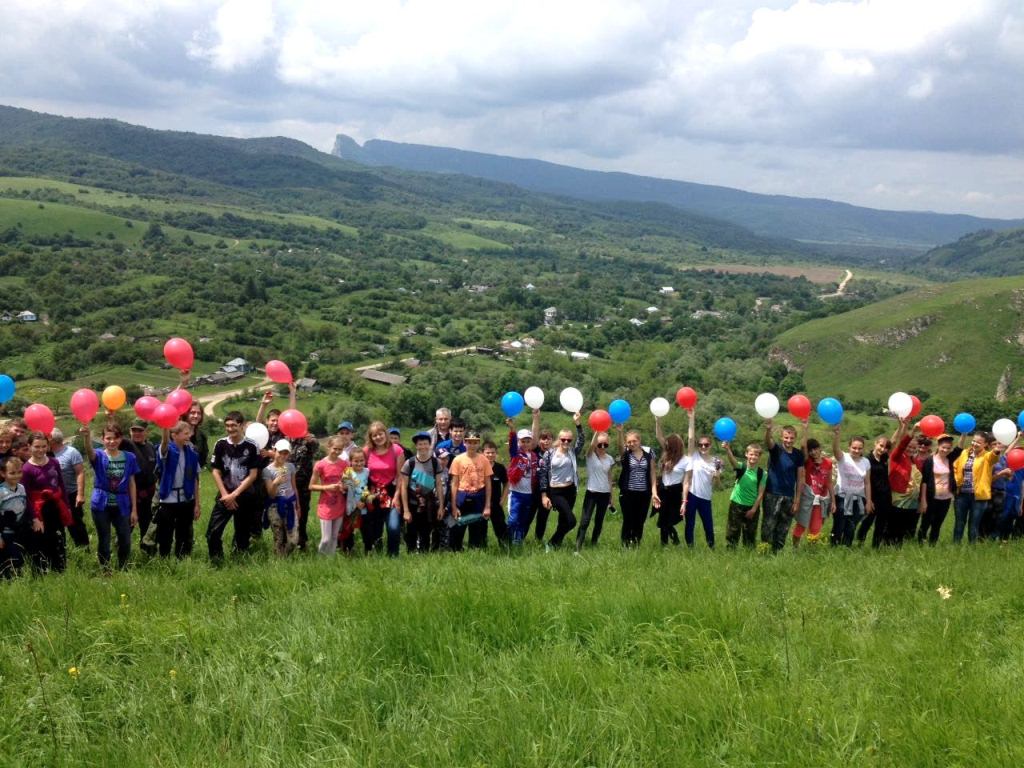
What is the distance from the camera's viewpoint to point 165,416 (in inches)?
292

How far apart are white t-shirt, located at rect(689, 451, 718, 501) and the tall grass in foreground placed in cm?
282

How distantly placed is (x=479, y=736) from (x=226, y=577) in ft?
10.8

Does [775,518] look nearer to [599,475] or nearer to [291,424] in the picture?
[599,475]

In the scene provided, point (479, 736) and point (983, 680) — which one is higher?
point (983, 680)

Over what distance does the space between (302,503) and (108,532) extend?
203 cm

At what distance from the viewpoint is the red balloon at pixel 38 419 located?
7.63 m

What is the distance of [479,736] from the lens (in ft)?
11.0

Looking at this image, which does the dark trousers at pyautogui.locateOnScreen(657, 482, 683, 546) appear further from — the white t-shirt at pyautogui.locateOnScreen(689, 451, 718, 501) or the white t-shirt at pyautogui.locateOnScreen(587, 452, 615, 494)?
the white t-shirt at pyautogui.locateOnScreen(587, 452, 615, 494)

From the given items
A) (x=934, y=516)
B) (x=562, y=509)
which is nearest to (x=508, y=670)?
(x=562, y=509)

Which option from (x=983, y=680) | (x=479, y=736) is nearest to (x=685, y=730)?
(x=479, y=736)

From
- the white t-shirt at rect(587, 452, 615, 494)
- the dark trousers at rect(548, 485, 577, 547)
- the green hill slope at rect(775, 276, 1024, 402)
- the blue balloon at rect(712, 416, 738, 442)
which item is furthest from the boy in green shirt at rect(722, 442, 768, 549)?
the green hill slope at rect(775, 276, 1024, 402)

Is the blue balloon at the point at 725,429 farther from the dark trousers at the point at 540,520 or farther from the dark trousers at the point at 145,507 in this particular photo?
the dark trousers at the point at 145,507

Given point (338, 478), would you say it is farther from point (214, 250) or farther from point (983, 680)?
point (214, 250)

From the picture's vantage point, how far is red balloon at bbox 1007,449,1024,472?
8.99 m
